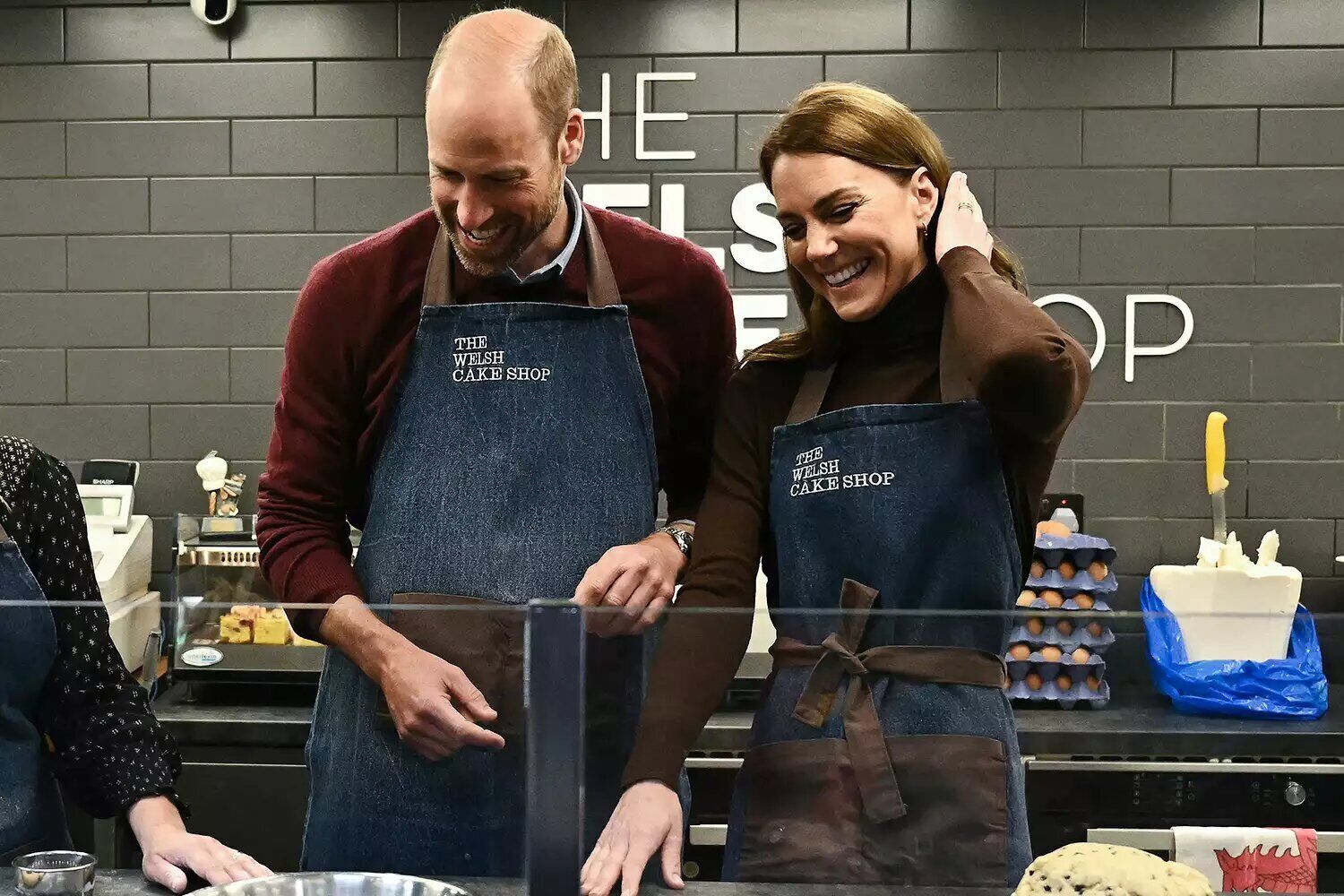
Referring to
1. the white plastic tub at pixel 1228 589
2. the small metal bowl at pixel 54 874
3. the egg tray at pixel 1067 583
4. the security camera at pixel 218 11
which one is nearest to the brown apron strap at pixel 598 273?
the small metal bowl at pixel 54 874

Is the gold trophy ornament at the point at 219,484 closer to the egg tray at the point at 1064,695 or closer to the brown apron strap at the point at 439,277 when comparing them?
the brown apron strap at the point at 439,277

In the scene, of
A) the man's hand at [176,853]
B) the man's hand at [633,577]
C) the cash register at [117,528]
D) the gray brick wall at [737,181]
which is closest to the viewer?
the man's hand at [176,853]

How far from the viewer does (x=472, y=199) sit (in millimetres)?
1327

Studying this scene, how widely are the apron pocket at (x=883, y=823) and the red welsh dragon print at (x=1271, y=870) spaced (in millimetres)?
193

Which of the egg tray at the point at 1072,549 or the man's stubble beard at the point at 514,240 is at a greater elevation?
the man's stubble beard at the point at 514,240

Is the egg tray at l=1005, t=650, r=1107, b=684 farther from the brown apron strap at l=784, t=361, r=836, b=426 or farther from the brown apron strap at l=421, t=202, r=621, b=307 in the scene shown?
the brown apron strap at l=421, t=202, r=621, b=307

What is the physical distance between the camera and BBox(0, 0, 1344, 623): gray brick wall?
9.92 feet

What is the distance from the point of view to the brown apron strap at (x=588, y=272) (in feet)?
4.69

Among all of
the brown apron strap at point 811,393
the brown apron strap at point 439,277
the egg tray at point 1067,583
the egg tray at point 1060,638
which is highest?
the brown apron strap at point 439,277

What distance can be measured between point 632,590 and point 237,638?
38 cm

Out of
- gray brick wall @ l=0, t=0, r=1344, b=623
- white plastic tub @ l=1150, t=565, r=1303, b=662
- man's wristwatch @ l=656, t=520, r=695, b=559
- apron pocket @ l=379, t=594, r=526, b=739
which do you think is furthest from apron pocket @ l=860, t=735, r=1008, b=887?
gray brick wall @ l=0, t=0, r=1344, b=623

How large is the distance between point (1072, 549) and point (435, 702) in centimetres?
187

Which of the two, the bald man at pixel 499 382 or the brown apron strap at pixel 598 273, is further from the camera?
the brown apron strap at pixel 598 273

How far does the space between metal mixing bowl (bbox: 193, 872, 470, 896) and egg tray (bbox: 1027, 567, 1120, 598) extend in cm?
183
